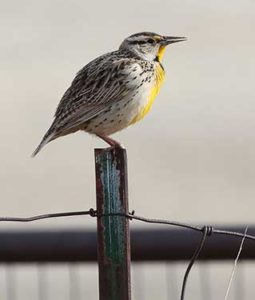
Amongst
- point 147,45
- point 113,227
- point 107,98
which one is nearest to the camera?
point 113,227

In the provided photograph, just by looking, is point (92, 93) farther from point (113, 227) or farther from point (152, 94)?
point (113, 227)

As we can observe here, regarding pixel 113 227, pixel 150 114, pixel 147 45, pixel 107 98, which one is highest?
pixel 150 114

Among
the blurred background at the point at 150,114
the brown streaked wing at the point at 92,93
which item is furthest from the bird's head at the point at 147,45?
the blurred background at the point at 150,114

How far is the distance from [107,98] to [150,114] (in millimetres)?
10418

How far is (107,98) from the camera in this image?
6.82 metres

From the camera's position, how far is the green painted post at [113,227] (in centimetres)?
431

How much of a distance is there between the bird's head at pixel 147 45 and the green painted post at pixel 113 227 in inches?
116

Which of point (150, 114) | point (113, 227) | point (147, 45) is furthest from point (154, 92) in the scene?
point (150, 114)

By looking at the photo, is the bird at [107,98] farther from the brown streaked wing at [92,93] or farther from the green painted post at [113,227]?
the green painted post at [113,227]

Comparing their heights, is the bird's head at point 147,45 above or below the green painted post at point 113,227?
above

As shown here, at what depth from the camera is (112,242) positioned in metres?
4.33

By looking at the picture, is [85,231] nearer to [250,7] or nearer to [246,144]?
[246,144]

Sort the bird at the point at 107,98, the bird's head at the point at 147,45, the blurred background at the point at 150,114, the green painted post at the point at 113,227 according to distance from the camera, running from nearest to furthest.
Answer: the green painted post at the point at 113,227, the bird at the point at 107,98, the bird's head at the point at 147,45, the blurred background at the point at 150,114

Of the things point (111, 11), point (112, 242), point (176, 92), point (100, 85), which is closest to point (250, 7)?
point (111, 11)
